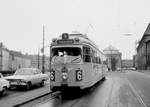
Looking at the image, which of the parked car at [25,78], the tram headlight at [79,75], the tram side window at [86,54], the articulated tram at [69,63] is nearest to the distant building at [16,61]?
the parked car at [25,78]

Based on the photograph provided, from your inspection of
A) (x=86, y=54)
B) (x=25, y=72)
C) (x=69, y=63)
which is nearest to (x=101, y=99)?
(x=69, y=63)

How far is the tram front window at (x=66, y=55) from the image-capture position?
40.3 ft

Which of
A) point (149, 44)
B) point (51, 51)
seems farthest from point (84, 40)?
point (149, 44)

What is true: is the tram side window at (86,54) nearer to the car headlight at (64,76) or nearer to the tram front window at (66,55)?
the tram front window at (66,55)

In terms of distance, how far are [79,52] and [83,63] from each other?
0.63 metres

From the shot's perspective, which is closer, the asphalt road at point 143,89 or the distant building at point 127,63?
the asphalt road at point 143,89

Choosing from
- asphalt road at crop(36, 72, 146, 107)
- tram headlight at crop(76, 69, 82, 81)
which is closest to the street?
asphalt road at crop(36, 72, 146, 107)

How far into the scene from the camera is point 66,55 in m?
12.5

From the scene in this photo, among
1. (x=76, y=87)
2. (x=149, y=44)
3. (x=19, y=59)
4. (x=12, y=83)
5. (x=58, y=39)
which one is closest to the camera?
(x=76, y=87)

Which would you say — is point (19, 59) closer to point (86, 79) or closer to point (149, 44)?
point (149, 44)

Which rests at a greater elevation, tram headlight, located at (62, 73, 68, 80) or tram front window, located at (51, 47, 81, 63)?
tram front window, located at (51, 47, 81, 63)

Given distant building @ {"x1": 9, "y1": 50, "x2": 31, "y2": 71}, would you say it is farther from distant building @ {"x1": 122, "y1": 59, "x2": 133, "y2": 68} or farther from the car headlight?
the car headlight

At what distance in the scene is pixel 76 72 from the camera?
1205 centimetres

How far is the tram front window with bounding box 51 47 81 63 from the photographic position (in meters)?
12.3
